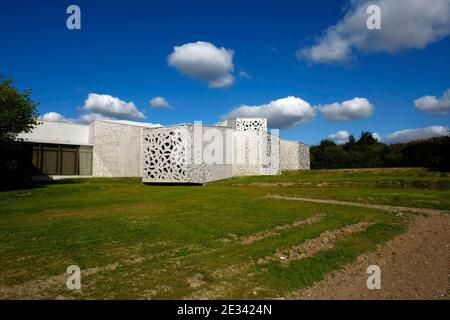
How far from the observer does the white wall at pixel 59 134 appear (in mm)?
42028

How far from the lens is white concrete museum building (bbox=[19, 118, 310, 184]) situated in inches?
1410

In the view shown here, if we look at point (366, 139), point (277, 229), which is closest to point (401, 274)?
point (277, 229)

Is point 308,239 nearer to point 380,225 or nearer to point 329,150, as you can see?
point 380,225

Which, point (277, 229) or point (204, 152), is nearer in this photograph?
point (277, 229)

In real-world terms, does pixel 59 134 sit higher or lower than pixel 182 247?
higher

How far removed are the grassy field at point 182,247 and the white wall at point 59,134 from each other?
98.5 ft

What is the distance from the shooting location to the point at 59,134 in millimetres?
44812

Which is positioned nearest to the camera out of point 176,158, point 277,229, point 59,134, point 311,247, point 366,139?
point 311,247

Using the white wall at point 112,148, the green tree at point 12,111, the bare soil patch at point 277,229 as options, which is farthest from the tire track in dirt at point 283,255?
the white wall at point 112,148

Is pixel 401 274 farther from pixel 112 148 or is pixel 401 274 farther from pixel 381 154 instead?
pixel 381 154

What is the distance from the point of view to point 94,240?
9375 millimetres

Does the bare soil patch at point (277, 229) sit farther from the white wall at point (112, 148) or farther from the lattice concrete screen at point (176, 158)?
the white wall at point (112, 148)

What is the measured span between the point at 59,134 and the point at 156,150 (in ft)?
55.7
